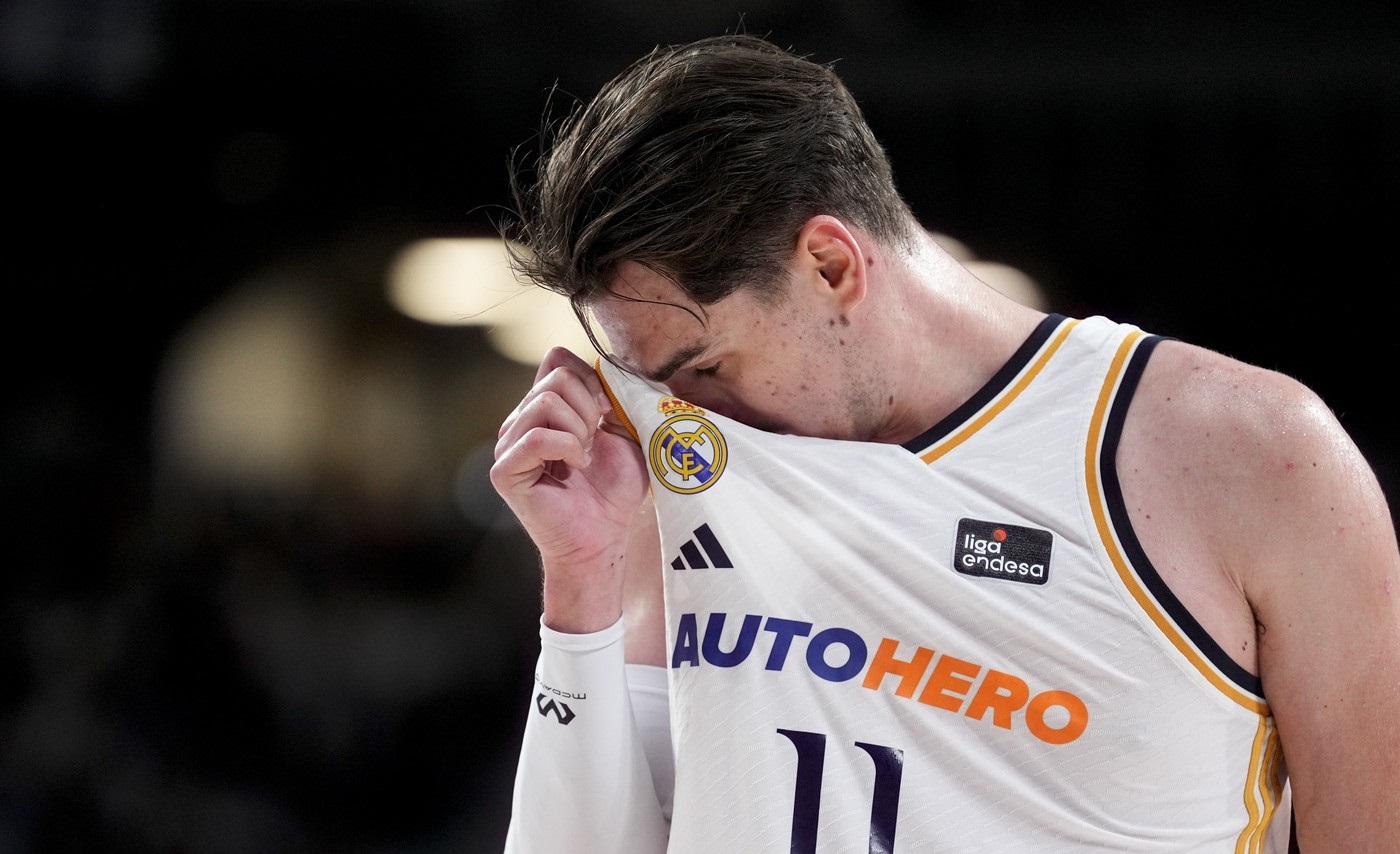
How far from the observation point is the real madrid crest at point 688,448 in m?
1.07

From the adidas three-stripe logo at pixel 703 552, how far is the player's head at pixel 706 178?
213 mm

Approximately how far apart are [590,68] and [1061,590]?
6.56 ft

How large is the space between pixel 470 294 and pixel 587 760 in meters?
1.93

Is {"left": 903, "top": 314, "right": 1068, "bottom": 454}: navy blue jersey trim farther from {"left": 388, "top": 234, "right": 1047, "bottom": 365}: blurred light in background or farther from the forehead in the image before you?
{"left": 388, "top": 234, "right": 1047, "bottom": 365}: blurred light in background

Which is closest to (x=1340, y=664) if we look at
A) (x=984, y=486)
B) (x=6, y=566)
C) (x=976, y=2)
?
(x=984, y=486)

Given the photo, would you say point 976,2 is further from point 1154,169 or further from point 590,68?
point 590,68

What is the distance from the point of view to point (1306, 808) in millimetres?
926

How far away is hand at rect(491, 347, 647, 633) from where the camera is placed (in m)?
1.07

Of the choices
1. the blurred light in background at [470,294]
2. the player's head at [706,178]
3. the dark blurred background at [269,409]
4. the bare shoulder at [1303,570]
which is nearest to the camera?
the bare shoulder at [1303,570]

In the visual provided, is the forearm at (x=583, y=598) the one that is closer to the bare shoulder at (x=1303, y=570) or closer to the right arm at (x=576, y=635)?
the right arm at (x=576, y=635)

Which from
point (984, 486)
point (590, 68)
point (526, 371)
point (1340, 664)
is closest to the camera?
point (1340, 664)

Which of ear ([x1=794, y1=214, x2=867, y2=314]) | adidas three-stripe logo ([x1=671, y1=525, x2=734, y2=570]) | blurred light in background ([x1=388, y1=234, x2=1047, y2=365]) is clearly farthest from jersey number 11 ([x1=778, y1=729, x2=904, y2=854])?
blurred light in background ([x1=388, y1=234, x2=1047, y2=365])

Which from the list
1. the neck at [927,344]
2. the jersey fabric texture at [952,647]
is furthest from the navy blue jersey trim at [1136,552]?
the neck at [927,344]

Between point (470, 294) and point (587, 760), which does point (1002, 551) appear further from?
point (470, 294)
